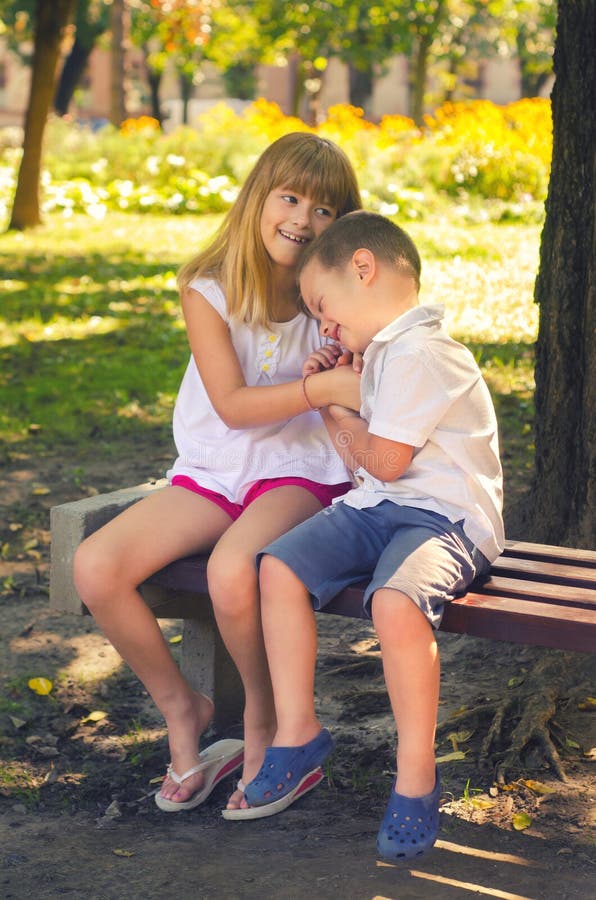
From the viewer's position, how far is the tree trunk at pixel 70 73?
3303 cm

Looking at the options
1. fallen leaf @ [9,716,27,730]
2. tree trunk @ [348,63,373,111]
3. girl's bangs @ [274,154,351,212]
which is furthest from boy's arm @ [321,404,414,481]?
tree trunk @ [348,63,373,111]

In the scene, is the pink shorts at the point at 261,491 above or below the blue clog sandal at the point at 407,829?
above

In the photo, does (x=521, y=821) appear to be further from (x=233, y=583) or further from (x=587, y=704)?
(x=233, y=583)

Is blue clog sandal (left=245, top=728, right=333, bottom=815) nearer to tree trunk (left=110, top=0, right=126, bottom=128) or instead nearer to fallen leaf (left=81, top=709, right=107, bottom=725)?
fallen leaf (left=81, top=709, right=107, bottom=725)

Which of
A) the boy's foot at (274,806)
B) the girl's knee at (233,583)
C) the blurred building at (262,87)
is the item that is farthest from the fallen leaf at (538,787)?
the blurred building at (262,87)

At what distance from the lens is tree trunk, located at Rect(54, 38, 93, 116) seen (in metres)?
33.0

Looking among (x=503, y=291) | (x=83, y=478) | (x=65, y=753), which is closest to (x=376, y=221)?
(x=65, y=753)

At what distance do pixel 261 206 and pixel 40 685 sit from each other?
1616 mm

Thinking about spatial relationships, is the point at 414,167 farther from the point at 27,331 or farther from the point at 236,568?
the point at 236,568

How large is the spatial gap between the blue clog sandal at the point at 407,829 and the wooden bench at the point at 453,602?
37 centimetres

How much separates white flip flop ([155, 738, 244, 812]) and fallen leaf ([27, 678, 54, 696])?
27.5 inches

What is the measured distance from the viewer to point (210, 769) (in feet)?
9.89

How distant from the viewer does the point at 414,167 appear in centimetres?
1366

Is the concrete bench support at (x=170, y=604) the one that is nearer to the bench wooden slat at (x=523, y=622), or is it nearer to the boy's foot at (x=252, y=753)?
the boy's foot at (x=252, y=753)
